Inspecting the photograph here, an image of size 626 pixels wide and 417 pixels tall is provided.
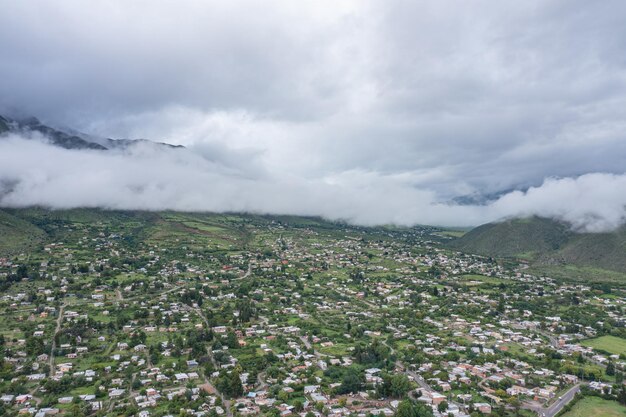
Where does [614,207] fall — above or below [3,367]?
above

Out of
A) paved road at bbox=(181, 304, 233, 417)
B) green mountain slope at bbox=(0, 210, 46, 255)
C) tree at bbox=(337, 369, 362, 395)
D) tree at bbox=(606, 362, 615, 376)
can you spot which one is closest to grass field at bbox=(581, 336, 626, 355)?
tree at bbox=(606, 362, 615, 376)

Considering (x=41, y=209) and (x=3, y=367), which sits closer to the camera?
(x=3, y=367)

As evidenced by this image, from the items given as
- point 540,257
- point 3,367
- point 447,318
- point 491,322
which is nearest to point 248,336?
point 3,367

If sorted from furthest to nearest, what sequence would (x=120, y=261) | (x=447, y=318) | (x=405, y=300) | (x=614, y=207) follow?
(x=614, y=207) → (x=120, y=261) → (x=405, y=300) → (x=447, y=318)

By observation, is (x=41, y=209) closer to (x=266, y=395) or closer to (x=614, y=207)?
(x=266, y=395)

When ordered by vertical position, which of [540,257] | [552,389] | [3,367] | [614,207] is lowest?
[3,367]

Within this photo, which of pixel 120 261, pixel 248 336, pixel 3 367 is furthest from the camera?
pixel 120 261

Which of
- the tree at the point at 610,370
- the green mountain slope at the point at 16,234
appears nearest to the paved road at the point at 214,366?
the tree at the point at 610,370

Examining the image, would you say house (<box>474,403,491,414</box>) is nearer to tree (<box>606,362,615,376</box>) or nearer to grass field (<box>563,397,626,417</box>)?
grass field (<box>563,397,626,417</box>)
